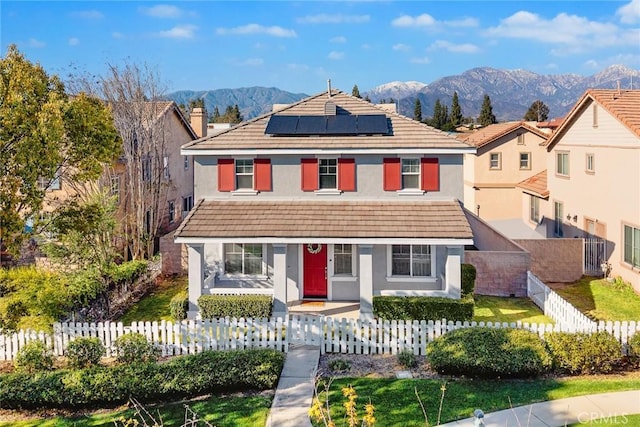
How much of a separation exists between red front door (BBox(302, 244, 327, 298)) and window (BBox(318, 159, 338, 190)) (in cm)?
247

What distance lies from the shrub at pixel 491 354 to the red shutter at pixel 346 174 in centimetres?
810

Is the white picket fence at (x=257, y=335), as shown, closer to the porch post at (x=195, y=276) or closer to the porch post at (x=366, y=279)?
the porch post at (x=366, y=279)

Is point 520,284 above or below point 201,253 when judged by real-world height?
below

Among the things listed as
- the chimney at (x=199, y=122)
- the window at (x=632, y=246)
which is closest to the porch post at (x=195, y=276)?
the window at (x=632, y=246)

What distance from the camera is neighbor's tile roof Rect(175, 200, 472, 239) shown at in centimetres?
1784

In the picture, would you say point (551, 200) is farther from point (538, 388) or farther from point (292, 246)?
point (538, 388)

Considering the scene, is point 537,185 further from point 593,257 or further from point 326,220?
point 326,220

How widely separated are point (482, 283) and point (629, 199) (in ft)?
23.5

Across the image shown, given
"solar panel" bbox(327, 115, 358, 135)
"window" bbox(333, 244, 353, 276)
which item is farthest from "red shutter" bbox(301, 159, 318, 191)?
"window" bbox(333, 244, 353, 276)

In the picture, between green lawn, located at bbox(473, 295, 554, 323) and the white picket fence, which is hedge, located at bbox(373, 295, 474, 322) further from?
green lawn, located at bbox(473, 295, 554, 323)

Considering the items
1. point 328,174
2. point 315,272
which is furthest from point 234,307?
point 328,174

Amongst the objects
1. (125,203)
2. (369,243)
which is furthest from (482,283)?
(125,203)

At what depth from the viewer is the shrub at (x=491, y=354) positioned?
1259 cm

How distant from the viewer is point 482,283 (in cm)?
2144
